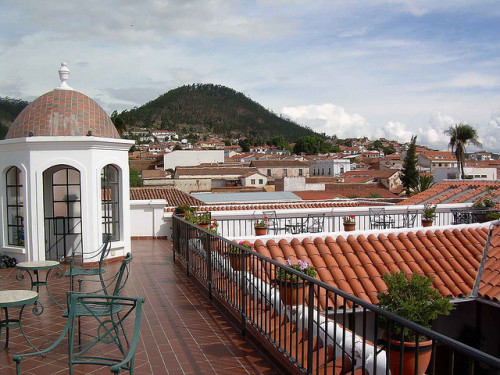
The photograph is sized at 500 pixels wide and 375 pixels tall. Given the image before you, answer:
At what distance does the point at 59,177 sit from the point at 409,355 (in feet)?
31.2

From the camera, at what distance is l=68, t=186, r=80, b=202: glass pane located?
10852 millimetres

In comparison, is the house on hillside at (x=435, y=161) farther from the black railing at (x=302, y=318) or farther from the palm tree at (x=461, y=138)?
the black railing at (x=302, y=318)

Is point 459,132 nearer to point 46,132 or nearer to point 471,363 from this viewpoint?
point 46,132

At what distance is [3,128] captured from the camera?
1020 inches

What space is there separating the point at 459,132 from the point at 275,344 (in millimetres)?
43974

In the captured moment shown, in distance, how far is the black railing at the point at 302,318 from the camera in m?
2.90

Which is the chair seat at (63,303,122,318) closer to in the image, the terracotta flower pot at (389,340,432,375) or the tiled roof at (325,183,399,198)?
the terracotta flower pot at (389,340,432,375)

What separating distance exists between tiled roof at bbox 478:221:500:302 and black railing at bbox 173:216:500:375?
1.44 metres

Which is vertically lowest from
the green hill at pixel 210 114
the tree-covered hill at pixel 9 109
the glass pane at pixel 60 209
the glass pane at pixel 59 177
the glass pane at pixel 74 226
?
the glass pane at pixel 74 226

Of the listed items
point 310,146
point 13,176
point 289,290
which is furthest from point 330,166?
point 289,290

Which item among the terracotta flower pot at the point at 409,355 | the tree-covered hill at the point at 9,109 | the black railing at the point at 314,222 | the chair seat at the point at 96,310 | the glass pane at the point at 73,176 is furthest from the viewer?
the tree-covered hill at the point at 9,109

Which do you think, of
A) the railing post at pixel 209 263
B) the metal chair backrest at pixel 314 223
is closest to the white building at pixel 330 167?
the metal chair backrest at pixel 314 223

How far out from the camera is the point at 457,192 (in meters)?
17.9

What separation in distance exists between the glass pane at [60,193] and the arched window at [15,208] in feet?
2.69
